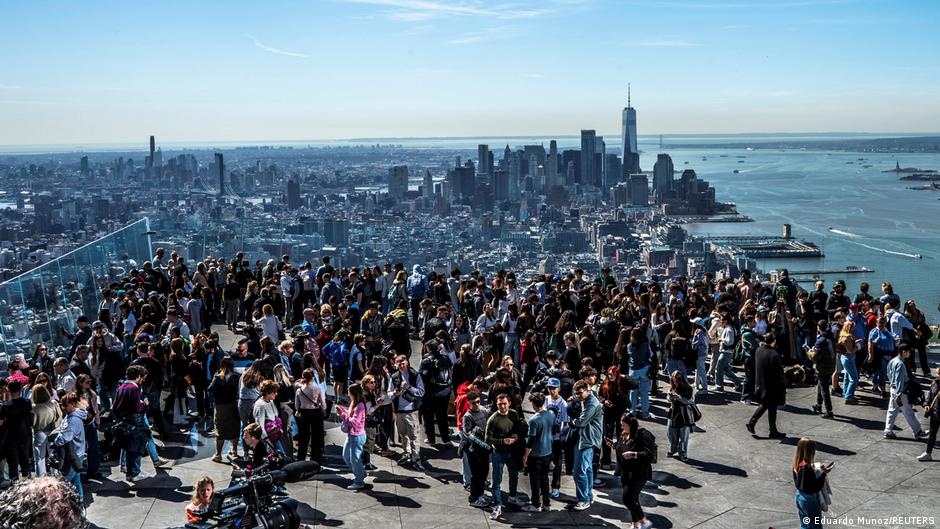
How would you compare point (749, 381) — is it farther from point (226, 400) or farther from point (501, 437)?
point (226, 400)

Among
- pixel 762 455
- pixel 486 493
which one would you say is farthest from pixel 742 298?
pixel 486 493

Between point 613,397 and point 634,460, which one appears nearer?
point 634,460

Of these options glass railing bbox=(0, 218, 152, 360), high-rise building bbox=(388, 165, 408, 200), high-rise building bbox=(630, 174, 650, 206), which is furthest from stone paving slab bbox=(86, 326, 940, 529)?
high-rise building bbox=(630, 174, 650, 206)

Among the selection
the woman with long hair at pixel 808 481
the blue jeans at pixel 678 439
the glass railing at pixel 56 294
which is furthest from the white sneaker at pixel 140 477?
the woman with long hair at pixel 808 481

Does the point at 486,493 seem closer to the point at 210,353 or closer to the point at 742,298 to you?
the point at 210,353

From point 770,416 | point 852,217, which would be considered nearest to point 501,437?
point 770,416
